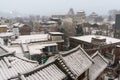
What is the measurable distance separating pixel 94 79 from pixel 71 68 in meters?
5.17

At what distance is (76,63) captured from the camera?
14.5 m

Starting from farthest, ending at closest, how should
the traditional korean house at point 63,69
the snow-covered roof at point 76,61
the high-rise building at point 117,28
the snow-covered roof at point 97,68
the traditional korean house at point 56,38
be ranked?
1. the high-rise building at point 117,28
2. the traditional korean house at point 56,38
3. the snow-covered roof at point 97,68
4. the snow-covered roof at point 76,61
5. the traditional korean house at point 63,69

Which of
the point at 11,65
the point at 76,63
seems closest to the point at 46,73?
the point at 11,65

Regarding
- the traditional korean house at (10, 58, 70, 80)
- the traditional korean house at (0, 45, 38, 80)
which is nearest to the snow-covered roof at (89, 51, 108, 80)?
the traditional korean house at (10, 58, 70, 80)

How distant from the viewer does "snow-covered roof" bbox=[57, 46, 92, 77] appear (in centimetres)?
1334

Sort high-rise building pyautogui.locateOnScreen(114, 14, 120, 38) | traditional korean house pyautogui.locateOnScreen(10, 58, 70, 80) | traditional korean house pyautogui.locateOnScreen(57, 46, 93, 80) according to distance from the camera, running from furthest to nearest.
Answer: high-rise building pyautogui.locateOnScreen(114, 14, 120, 38) < traditional korean house pyautogui.locateOnScreen(57, 46, 93, 80) < traditional korean house pyautogui.locateOnScreen(10, 58, 70, 80)

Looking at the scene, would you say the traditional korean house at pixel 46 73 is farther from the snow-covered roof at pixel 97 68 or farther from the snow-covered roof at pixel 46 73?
the snow-covered roof at pixel 97 68

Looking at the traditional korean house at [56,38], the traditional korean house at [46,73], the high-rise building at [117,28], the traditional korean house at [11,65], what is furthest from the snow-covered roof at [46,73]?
the high-rise building at [117,28]

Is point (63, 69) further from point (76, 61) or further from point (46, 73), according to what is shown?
point (76, 61)

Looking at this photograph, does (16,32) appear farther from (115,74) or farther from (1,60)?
(1,60)

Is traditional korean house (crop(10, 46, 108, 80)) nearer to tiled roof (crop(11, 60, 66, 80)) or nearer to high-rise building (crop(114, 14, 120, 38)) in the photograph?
tiled roof (crop(11, 60, 66, 80))

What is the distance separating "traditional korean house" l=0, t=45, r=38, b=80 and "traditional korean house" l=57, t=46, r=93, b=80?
2519mm

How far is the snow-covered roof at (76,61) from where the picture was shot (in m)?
13.3

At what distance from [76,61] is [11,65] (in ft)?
17.2
